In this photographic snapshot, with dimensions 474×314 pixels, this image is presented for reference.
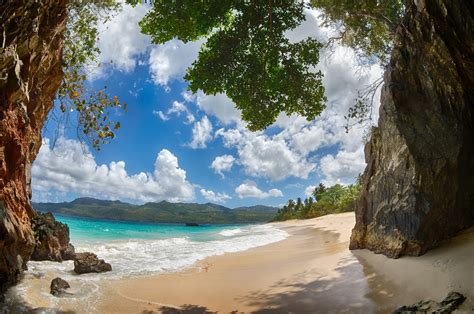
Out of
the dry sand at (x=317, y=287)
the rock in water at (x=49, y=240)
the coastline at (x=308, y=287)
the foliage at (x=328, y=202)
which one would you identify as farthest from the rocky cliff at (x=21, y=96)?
the foliage at (x=328, y=202)

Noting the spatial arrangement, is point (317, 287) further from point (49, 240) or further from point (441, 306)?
point (49, 240)

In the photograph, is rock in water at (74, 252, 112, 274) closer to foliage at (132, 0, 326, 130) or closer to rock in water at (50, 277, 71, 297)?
rock in water at (50, 277, 71, 297)

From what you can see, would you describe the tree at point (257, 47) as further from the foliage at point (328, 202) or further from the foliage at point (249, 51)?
the foliage at point (328, 202)

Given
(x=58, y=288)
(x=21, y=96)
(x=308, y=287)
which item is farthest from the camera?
(x=308, y=287)

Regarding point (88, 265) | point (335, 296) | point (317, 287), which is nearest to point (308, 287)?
point (317, 287)

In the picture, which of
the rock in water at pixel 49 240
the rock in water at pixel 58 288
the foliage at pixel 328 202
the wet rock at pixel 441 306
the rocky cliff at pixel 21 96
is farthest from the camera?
the foliage at pixel 328 202

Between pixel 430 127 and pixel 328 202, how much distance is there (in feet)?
164

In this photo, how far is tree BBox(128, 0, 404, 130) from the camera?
10906 mm

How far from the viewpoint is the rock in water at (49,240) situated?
13.5 metres

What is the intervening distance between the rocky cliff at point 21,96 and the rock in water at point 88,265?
317 centimetres

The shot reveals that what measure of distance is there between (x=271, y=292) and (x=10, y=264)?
6.75m

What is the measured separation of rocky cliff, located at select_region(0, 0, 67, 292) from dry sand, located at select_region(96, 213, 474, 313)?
2.61 metres

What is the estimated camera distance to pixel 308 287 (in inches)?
374

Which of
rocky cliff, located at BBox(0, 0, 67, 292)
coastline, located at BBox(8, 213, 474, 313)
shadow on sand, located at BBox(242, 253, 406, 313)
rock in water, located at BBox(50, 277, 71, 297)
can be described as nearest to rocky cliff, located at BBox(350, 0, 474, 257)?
coastline, located at BBox(8, 213, 474, 313)
